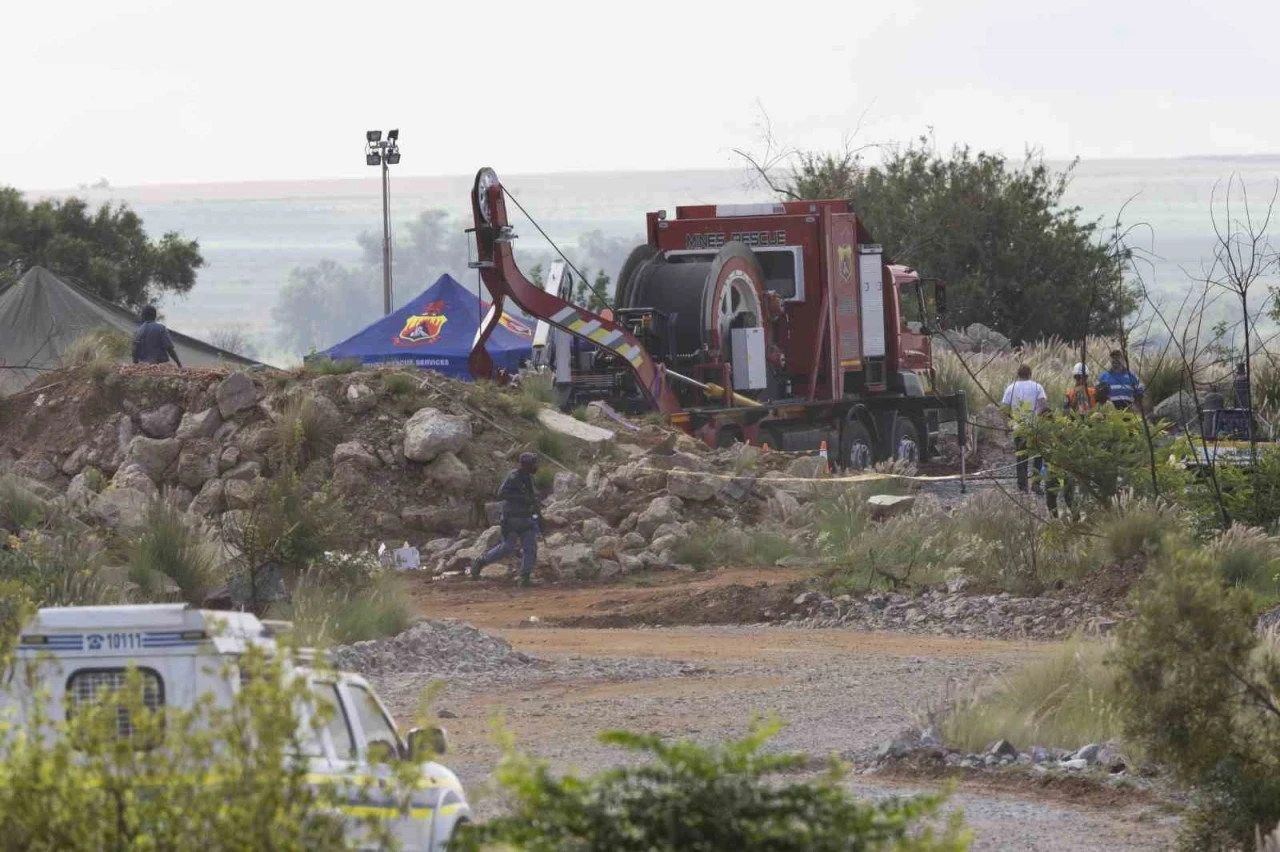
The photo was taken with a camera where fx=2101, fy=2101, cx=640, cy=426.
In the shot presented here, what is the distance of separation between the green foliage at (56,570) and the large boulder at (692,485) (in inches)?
339

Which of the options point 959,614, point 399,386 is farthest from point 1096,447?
point 399,386

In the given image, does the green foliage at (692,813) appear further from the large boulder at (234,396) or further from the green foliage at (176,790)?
the large boulder at (234,396)

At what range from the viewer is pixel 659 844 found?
4.63 metres

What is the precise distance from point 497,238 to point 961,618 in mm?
10069

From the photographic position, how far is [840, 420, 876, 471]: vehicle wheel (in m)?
29.1

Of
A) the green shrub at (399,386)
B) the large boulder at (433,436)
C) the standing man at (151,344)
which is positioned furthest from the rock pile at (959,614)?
the standing man at (151,344)

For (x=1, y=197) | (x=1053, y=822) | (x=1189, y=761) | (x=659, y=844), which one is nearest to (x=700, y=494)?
(x=1053, y=822)

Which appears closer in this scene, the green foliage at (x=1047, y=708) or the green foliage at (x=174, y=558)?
the green foliage at (x=1047, y=708)

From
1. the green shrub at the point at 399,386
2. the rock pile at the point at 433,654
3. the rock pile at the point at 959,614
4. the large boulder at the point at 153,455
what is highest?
the green shrub at the point at 399,386

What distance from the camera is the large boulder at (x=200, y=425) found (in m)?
24.5

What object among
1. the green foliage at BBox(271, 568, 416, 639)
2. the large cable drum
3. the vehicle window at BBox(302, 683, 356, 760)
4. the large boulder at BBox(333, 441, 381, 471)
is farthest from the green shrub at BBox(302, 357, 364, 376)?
the vehicle window at BBox(302, 683, 356, 760)

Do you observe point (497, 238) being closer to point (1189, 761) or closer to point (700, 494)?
point (700, 494)

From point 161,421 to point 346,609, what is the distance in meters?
10.2

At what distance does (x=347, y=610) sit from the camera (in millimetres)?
15492
